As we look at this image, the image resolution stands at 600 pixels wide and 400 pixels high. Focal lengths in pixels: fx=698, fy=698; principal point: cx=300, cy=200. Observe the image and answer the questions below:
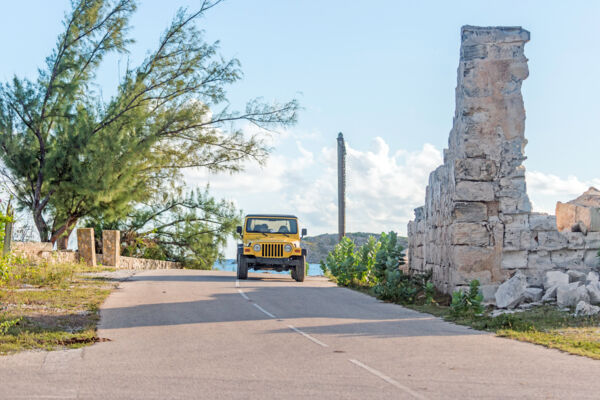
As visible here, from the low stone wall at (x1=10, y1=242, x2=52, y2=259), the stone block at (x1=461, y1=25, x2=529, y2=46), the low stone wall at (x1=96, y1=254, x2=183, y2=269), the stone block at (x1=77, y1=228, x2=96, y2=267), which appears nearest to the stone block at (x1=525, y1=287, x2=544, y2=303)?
the stone block at (x1=461, y1=25, x2=529, y2=46)

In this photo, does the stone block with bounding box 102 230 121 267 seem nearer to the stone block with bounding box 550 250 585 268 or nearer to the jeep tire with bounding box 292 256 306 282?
the jeep tire with bounding box 292 256 306 282

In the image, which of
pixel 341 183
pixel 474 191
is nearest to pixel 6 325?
pixel 474 191

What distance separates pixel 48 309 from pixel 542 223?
33.7ft

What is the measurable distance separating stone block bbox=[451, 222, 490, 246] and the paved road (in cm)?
272

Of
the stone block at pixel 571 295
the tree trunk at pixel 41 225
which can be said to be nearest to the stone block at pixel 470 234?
the stone block at pixel 571 295

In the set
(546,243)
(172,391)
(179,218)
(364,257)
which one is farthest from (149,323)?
(179,218)

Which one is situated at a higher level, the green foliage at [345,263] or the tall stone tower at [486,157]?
the tall stone tower at [486,157]

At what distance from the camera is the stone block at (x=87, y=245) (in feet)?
91.0

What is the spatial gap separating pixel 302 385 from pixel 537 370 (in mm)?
2709

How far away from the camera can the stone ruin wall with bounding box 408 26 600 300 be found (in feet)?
49.6

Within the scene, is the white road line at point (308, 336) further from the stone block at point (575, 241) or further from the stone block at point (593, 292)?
the stone block at point (575, 241)

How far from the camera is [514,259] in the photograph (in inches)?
598

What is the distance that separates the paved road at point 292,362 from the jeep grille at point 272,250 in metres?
10.6

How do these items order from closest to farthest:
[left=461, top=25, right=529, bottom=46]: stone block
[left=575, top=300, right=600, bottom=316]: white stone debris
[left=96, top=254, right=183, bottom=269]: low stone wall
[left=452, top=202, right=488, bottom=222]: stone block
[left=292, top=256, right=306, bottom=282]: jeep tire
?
[left=575, top=300, right=600, bottom=316]: white stone debris
[left=452, top=202, right=488, bottom=222]: stone block
[left=461, top=25, right=529, bottom=46]: stone block
[left=292, top=256, right=306, bottom=282]: jeep tire
[left=96, top=254, right=183, bottom=269]: low stone wall
